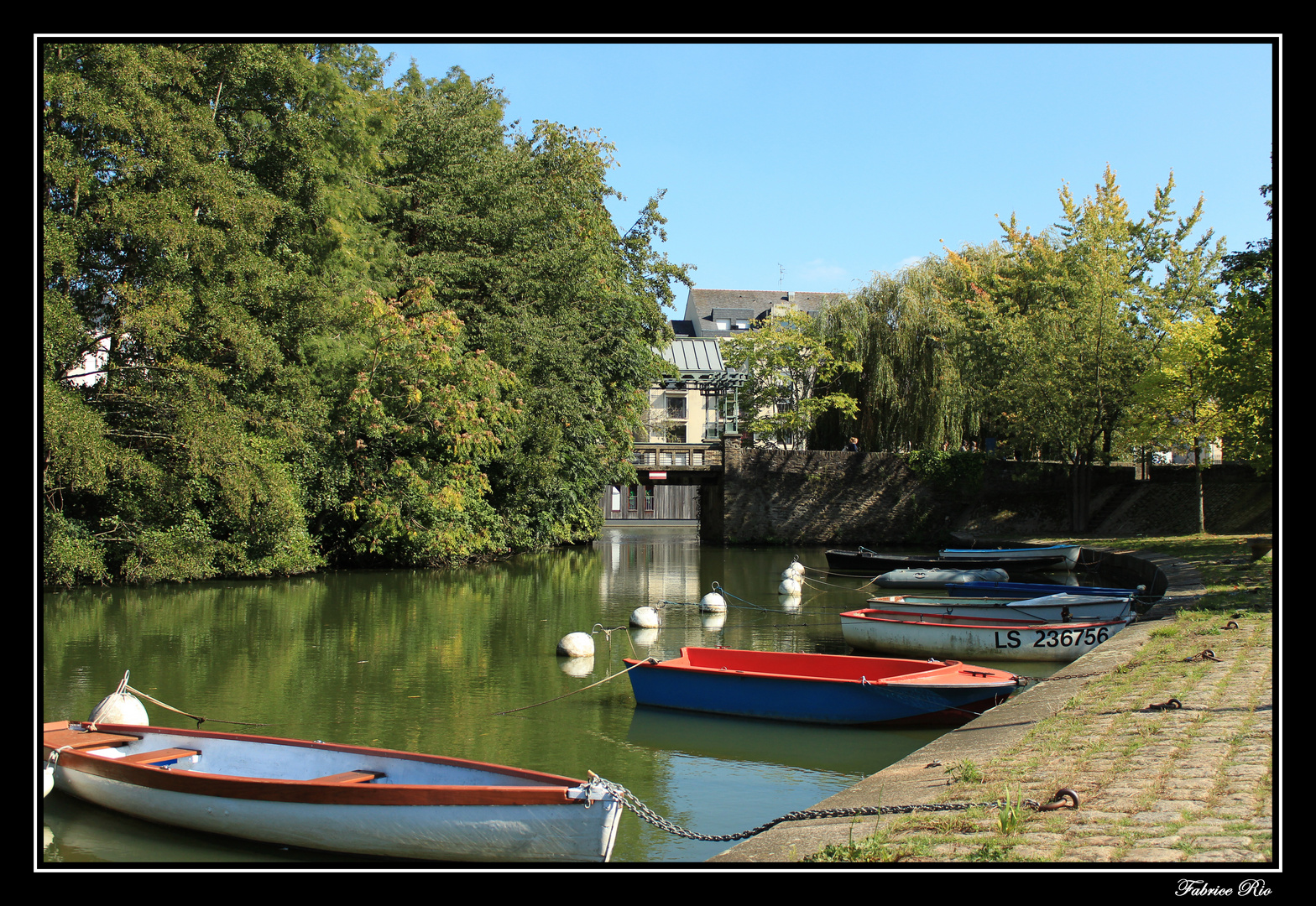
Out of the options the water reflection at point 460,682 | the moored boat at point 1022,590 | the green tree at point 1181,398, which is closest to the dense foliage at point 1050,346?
the green tree at point 1181,398

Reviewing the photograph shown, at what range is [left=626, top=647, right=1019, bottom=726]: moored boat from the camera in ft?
31.0

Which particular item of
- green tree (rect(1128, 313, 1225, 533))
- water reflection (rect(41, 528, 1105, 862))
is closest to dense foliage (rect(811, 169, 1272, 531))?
green tree (rect(1128, 313, 1225, 533))

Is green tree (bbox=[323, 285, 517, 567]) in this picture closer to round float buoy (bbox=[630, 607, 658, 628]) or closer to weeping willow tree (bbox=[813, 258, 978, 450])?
round float buoy (bbox=[630, 607, 658, 628])

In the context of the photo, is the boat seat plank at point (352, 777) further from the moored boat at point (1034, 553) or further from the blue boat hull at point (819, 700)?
the moored boat at point (1034, 553)

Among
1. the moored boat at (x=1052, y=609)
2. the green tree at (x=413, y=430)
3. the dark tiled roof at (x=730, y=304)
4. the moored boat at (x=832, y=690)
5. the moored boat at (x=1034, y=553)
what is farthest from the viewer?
the dark tiled roof at (x=730, y=304)

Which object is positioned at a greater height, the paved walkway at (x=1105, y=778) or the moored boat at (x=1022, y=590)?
the paved walkway at (x=1105, y=778)

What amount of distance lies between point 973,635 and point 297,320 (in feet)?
54.2

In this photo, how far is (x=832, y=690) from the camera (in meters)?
9.65

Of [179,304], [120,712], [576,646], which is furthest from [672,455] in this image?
[120,712]

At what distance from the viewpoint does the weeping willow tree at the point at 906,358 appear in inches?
1444

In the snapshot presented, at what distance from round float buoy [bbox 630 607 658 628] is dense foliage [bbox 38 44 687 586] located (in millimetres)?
9040

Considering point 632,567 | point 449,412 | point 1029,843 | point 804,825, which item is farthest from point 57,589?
point 1029,843

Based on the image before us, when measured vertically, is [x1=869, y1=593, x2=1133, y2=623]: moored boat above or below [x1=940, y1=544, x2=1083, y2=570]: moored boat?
above

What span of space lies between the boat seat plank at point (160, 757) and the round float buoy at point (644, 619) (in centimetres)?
969
